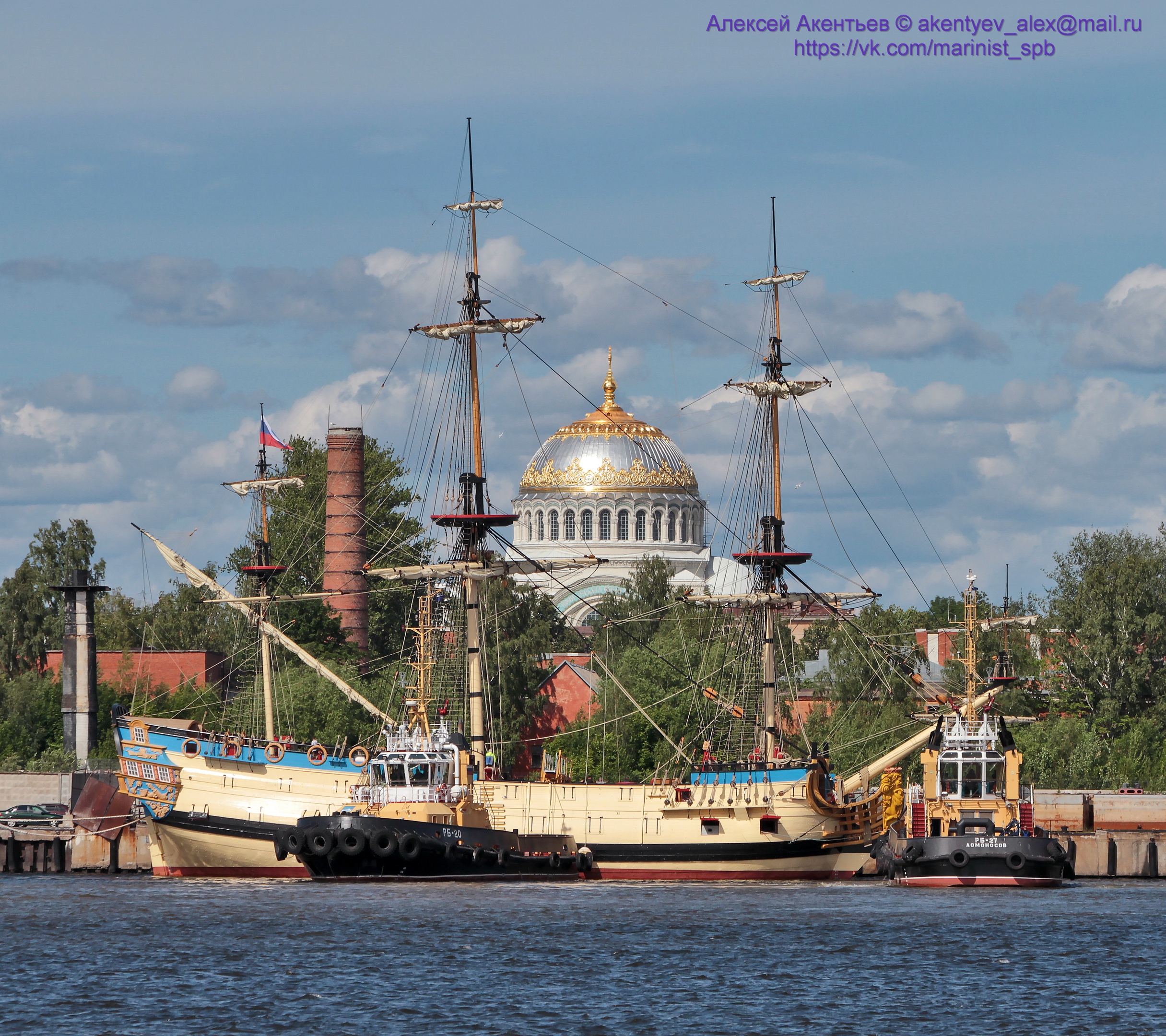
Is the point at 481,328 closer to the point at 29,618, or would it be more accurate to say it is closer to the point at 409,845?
the point at 409,845

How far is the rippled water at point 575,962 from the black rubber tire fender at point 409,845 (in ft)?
5.35

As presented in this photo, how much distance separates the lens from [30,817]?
3342 inches

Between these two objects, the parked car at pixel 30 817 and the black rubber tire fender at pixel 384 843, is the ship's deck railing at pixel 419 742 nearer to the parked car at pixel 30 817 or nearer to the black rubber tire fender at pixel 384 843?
the black rubber tire fender at pixel 384 843

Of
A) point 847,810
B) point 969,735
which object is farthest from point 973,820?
point 847,810

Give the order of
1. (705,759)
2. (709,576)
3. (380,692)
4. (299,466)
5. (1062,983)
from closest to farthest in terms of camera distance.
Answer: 1. (1062,983)
2. (705,759)
3. (380,692)
4. (299,466)
5. (709,576)

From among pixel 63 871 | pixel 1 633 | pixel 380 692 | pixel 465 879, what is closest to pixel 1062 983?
pixel 465 879

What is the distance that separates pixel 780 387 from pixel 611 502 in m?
89.2

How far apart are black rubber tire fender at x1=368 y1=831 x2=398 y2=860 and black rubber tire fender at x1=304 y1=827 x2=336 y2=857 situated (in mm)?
1218

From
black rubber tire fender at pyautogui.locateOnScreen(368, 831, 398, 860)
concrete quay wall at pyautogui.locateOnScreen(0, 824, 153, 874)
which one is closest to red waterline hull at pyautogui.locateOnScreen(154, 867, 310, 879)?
concrete quay wall at pyautogui.locateOnScreen(0, 824, 153, 874)

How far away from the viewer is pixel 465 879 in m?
67.6

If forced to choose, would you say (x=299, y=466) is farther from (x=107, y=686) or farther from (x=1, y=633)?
(x=107, y=686)

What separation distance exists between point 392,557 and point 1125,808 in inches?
1925

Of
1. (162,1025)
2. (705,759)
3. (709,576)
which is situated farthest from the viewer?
(709,576)

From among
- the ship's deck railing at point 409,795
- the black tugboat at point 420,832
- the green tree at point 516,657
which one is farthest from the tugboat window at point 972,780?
the green tree at point 516,657
